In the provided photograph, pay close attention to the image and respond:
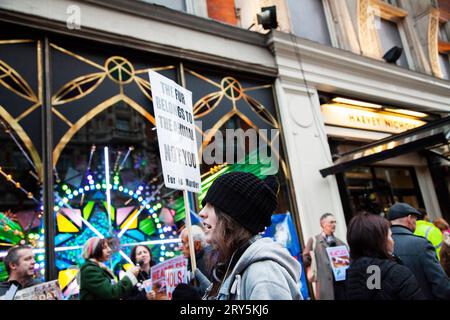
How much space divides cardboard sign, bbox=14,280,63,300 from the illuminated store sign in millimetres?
6717

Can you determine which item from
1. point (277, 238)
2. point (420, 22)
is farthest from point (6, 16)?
point (420, 22)

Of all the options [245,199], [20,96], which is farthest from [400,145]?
[20,96]

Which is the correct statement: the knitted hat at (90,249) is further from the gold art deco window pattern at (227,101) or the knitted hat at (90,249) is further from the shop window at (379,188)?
the shop window at (379,188)

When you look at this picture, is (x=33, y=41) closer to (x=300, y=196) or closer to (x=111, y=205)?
(x=111, y=205)

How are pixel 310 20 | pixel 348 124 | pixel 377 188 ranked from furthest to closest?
pixel 377 188, pixel 310 20, pixel 348 124

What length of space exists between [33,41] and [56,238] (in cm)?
274

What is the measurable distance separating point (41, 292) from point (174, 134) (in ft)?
6.99

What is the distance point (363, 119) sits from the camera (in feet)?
31.6

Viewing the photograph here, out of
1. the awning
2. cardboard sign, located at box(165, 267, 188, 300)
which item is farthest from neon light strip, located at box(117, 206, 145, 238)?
the awning

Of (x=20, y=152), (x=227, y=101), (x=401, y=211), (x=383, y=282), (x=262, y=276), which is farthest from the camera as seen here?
(x=227, y=101)

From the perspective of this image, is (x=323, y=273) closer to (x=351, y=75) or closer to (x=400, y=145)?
(x=400, y=145)

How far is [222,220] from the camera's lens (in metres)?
1.88

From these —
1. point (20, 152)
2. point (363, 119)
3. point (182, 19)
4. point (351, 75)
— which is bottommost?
point (20, 152)

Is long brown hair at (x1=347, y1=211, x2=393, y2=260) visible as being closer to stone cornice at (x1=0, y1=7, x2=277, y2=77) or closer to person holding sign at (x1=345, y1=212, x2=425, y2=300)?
person holding sign at (x1=345, y1=212, x2=425, y2=300)
